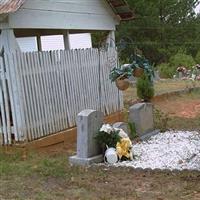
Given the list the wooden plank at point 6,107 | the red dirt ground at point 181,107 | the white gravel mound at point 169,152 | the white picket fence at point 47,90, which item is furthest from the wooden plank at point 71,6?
the red dirt ground at point 181,107

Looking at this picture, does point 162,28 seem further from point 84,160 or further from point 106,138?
point 84,160

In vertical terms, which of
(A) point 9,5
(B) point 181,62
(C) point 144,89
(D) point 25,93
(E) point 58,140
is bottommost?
(B) point 181,62

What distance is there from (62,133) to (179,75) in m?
21.3

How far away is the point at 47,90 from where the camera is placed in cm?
1002

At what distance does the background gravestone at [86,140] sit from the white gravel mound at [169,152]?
1.52ft

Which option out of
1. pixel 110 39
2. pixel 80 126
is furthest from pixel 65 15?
pixel 80 126

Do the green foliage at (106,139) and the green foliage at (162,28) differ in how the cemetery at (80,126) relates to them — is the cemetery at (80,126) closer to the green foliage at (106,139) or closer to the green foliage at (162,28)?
the green foliage at (106,139)

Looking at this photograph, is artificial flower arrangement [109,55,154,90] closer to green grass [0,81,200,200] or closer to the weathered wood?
the weathered wood

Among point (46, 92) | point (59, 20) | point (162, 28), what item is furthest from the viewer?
point (162, 28)

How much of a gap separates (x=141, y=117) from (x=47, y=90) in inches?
86.3

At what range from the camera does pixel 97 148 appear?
877 centimetres

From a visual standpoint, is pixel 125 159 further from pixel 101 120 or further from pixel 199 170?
pixel 199 170

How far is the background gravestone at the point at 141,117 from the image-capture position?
1095 centimetres

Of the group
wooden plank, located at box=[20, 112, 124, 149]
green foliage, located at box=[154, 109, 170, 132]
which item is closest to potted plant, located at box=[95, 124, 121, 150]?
wooden plank, located at box=[20, 112, 124, 149]
